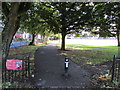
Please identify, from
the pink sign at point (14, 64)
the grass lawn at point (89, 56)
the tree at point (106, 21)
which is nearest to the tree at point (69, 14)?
the tree at point (106, 21)

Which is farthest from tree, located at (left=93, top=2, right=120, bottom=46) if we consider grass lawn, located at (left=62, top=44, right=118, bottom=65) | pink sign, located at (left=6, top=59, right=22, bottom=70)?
pink sign, located at (left=6, top=59, right=22, bottom=70)

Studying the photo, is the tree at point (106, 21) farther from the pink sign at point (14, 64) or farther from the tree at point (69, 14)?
the pink sign at point (14, 64)

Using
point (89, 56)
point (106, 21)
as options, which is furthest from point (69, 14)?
point (89, 56)

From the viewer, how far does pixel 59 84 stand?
12.2 feet

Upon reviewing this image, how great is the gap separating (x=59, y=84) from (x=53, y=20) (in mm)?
9495

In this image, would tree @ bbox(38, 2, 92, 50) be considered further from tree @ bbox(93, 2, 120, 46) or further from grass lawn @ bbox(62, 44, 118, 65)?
grass lawn @ bbox(62, 44, 118, 65)

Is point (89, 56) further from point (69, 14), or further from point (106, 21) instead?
point (69, 14)

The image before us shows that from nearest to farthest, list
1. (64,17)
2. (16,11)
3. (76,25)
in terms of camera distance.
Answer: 1. (16,11)
2. (64,17)
3. (76,25)

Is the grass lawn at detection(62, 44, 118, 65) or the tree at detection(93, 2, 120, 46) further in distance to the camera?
the tree at detection(93, 2, 120, 46)

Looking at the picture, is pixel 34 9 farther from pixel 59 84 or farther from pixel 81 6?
pixel 59 84

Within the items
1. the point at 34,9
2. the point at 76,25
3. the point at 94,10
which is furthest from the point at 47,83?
the point at 76,25

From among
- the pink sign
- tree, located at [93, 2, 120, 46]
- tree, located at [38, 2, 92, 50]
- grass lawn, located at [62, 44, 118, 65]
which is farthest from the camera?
tree, located at [38, 2, 92, 50]

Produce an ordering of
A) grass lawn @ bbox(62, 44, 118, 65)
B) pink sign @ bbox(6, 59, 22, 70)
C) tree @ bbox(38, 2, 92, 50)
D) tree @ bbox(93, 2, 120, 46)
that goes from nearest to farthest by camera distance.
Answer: pink sign @ bbox(6, 59, 22, 70) → grass lawn @ bbox(62, 44, 118, 65) → tree @ bbox(93, 2, 120, 46) → tree @ bbox(38, 2, 92, 50)

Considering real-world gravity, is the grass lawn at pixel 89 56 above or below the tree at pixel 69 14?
below
